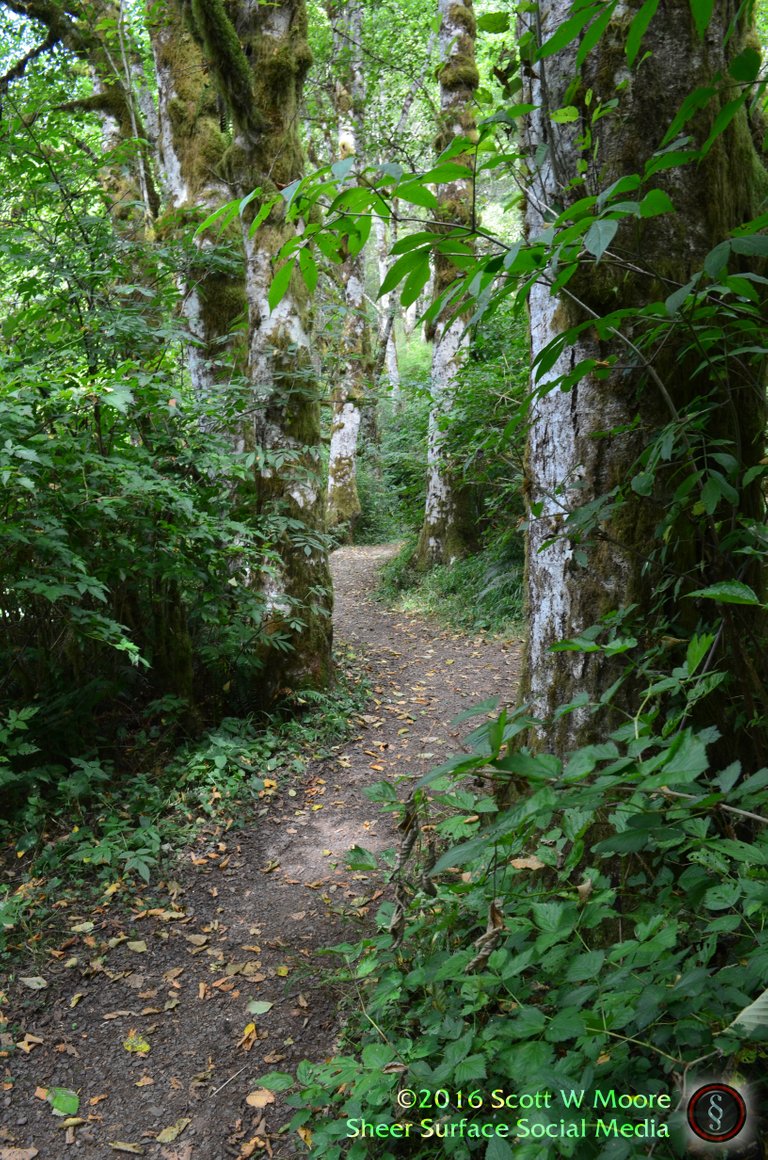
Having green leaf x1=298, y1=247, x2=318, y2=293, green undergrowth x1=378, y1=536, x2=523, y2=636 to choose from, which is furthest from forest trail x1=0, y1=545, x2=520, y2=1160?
green undergrowth x1=378, y1=536, x2=523, y2=636

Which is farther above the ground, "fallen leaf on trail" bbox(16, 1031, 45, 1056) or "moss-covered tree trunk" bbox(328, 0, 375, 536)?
"moss-covered tree trunk" bbox(328, 0, 375, 536)

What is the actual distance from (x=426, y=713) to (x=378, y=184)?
5.42 m

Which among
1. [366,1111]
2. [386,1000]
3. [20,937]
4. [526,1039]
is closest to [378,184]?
[526,1039]

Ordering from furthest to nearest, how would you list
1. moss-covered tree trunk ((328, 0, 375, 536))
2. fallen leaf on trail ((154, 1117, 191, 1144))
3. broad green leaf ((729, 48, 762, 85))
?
moss-covered tree trunk ((328, 0, 375, 536)), fallen leaf on trail ((154, 1117, 191, 1144)), broad green leaf ((729, 48, 762, 85))

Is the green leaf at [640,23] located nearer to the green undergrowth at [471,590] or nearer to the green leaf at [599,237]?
the green leaf at [599,237]

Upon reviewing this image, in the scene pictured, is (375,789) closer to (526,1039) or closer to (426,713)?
(526,1039)

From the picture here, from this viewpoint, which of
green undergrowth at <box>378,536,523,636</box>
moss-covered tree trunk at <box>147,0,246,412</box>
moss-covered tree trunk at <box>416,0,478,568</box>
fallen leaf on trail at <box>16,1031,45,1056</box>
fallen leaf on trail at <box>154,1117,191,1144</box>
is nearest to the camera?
fallen leaf on trail at <box>154,1117,191,1144</box>

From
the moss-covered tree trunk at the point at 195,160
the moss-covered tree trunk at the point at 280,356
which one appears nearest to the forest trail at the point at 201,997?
the moss-covered tree trunk at the point at 280,356

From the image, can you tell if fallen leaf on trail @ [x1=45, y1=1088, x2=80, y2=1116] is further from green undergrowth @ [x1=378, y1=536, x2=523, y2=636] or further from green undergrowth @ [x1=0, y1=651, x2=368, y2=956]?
green undergrowth @ [x1=378, y1=536, x2=523, y2=636]

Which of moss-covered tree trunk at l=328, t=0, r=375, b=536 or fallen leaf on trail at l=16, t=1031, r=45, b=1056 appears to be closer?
fallen leaf on trail at l=16, t=1031, r=45, b=1056

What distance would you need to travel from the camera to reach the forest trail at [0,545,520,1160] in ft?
8.59

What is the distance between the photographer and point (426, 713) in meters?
6.30

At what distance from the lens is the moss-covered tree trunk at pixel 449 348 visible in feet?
32.2

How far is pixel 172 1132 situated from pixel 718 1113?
213 cm
